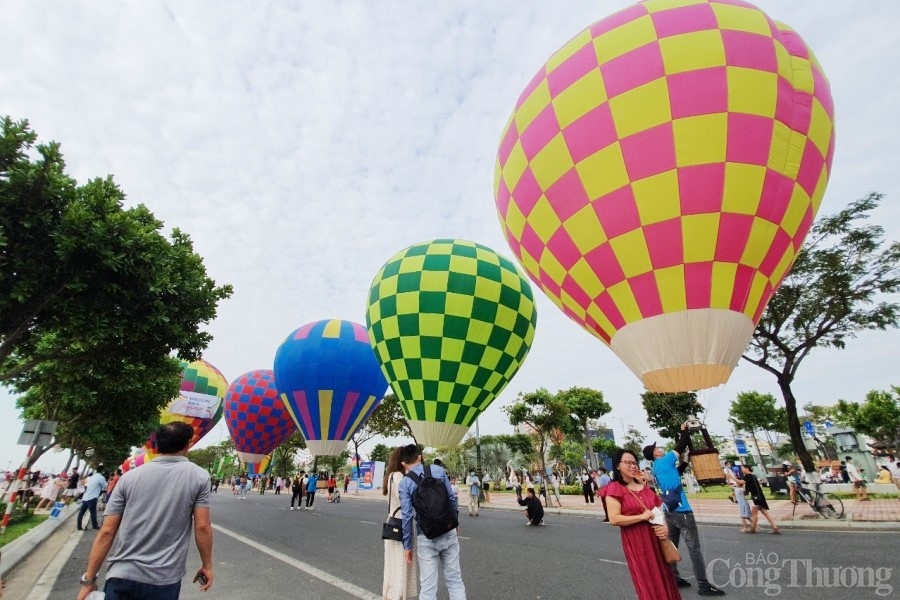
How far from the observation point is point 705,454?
453 centimetres

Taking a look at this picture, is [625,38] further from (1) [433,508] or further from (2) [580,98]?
(1) [433,508]

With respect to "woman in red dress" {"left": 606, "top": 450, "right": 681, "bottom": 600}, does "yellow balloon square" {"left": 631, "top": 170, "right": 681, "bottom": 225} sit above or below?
above

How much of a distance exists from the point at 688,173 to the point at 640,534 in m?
4.54

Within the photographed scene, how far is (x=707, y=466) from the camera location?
4.42 metres

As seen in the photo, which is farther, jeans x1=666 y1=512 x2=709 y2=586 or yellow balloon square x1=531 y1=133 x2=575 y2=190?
yellow balloon square x1=531 y1=133 x2=575 y2=190

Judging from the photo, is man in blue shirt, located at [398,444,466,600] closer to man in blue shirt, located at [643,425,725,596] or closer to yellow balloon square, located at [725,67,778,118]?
man in blue shirt, located at [643,425,725,596]

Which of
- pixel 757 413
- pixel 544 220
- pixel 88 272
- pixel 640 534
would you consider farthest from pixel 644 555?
pixel 757 413

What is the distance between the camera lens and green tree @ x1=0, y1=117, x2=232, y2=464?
697 centimetres

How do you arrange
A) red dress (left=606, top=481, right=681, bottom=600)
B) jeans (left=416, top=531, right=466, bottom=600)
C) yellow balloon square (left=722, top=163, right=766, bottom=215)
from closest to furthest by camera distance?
red dress (left=606, top=481, right=681, bottom=600) < jeans (left=416, top=531, right=466, bottom=600) < yellow balloon square (left=722, top=163, right=766, bottom=215)

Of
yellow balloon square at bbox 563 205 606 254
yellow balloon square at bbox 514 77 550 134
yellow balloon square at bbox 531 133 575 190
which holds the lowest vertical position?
yellow balloon square at bbox 563 205 606 254

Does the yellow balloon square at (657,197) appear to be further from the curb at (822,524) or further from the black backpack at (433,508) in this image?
the curb at (822,524)

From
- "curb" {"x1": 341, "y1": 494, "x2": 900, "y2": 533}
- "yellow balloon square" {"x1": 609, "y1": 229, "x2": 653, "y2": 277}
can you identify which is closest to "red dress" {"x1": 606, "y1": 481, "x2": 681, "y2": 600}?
"yellow balloon square" {"x1": 609, "y1": 229, "x2": 653, "y2": 277}

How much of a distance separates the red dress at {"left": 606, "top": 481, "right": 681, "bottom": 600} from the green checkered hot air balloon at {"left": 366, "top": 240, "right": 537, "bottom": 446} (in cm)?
909

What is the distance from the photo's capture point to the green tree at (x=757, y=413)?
1649 inches
